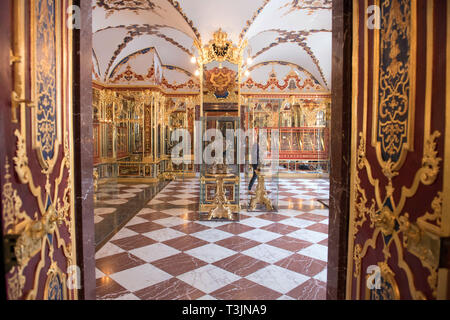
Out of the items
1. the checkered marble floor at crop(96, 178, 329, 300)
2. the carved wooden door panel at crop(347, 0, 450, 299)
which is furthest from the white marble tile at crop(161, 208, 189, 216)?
the carved wooden door panel at crop(347, 0, 450, 299)

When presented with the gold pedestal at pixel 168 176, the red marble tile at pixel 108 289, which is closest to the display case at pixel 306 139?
the gold pedestal at pixel 168 176

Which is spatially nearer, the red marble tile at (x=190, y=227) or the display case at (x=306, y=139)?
the red marble tile at (x=190, y=227)

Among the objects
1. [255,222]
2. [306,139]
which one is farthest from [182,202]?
[306,139]

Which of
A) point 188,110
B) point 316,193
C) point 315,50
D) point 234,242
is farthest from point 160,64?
point 234,242

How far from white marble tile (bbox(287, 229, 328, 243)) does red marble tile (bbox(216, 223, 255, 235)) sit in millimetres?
748

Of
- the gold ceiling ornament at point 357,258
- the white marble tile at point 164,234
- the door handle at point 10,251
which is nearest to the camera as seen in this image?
the door handle at point 10,251

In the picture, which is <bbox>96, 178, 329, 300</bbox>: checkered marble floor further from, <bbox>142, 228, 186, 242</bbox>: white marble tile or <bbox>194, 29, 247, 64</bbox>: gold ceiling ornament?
<bbox>194, 29, 247, 64</bbox>: gold ceiling ornament

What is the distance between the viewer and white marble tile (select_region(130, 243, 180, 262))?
344cm

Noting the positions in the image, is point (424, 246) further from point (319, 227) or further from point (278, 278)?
point (319, 227)

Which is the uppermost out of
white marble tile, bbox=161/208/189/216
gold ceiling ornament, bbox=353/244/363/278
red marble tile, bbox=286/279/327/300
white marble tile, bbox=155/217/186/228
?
gold ceiling ornament, bbox=353/244/363/278

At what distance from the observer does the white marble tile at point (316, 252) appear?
3.49 meters

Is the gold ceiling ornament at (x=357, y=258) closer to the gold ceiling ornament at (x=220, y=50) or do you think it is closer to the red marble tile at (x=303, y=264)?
the red marble tile at (x=303, y=264)

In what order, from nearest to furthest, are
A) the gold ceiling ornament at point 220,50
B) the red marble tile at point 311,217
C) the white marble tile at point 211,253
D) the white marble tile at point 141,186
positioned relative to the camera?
the white marble tile at point 211,253 → the red marble tile at point 311,217 → the gold ceiling ornament at point 220,50 → the white marble tile at point 141,186

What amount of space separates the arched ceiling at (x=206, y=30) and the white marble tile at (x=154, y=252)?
4.44 meters
